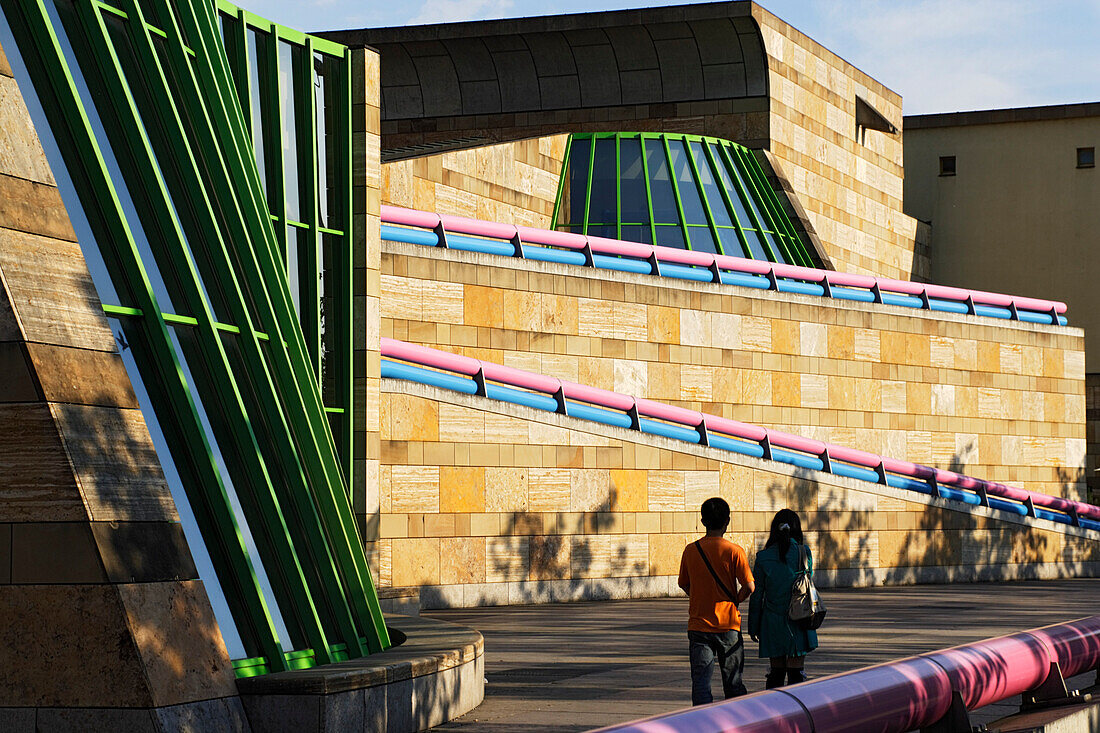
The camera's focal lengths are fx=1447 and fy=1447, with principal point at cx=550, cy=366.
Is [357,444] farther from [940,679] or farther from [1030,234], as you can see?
[1030,234]

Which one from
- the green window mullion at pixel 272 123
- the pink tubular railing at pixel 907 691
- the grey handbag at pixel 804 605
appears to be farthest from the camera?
the green window mullion at pixel 272 123

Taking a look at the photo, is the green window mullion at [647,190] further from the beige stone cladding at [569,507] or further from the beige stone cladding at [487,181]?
the beige stone cladding at [569,507]

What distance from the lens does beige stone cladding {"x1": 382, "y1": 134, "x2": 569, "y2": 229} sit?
83.4ft

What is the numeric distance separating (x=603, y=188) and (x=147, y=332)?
22.6m

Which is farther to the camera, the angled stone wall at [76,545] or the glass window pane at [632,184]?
the glass window pane at [632,184]

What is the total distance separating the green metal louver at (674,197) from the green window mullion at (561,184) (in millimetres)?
28

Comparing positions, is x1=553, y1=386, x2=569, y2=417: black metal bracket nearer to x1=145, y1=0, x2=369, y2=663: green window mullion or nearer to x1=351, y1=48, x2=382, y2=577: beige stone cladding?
x1=351, y1=48, x2=382, y2=577: beige stone cladding

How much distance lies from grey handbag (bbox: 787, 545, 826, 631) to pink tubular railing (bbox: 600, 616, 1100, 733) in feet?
3.93

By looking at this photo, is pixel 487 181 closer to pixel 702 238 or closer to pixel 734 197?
pixel 702 238

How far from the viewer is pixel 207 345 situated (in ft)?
34.5

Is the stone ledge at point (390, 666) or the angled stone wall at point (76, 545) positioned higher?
the angled stone wall at point (76, 545)

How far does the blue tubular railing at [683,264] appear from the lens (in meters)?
22.7

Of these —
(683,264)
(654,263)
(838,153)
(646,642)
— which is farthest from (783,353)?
(838,153)

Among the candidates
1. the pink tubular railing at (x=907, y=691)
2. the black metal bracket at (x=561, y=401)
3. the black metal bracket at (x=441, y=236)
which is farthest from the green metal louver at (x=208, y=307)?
the black metal bracket at (x=441, y=236)
